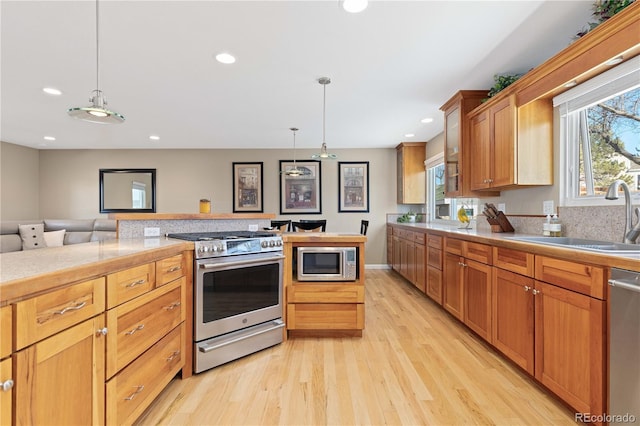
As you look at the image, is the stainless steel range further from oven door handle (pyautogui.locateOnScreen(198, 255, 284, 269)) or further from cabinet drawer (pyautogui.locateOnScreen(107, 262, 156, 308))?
cabinet drawer (pyautogui.locateOnScreen(107, 262, 156, 308))

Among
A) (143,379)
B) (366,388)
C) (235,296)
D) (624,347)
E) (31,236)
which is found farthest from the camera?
(31,236)

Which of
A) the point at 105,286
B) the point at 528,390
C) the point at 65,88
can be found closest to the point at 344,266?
the point at 528,390

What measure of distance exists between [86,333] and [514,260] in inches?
93.7

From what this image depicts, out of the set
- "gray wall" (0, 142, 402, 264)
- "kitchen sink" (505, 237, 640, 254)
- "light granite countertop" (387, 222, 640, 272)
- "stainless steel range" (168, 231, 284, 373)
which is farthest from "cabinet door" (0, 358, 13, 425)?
"gray wall" (0, 142, 402, 264)

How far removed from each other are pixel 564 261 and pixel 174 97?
373 cm

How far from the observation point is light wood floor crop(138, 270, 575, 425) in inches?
64.6

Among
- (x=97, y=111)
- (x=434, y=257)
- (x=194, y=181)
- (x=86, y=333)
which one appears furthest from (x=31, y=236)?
(x=434, y=257)

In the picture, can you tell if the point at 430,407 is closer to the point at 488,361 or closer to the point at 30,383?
the point at 488,361

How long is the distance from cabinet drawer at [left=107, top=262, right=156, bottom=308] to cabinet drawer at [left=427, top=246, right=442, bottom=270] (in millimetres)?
2788

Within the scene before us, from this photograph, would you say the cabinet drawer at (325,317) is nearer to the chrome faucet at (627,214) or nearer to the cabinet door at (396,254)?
the chrome faucet at (627,214)

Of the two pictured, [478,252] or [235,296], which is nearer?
[235,296]

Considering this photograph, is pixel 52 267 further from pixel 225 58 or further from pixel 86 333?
pixel 225 58

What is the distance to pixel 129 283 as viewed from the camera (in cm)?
143

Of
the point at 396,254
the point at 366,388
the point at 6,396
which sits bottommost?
the point at 366,388
